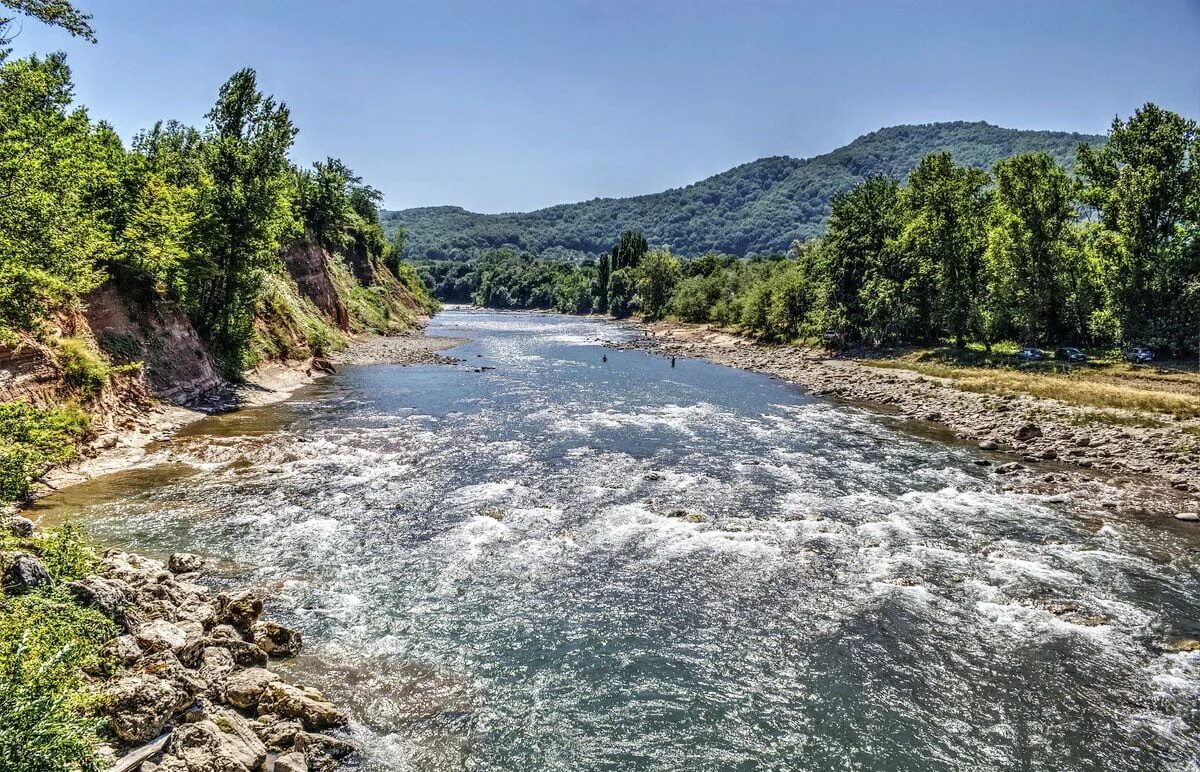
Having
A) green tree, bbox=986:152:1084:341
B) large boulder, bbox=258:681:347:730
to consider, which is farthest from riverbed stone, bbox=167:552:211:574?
green tree, bbox=986:152:1084:341

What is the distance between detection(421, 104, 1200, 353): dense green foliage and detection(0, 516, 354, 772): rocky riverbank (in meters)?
66.4

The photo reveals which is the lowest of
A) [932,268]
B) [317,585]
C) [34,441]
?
[317,585]

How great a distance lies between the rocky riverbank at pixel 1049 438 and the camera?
86.2 ft

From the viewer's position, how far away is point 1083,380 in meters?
48.0

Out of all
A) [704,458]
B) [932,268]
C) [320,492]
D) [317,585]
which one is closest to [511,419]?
[704,458]

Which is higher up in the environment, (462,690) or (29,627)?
(29,627)

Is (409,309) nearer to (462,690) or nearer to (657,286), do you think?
(657,286)

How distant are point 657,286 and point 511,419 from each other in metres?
118

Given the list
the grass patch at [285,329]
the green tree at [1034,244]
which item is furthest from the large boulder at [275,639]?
the green tree at [1034,244]

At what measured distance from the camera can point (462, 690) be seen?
12.4 metres

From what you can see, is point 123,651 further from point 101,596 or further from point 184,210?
point 184,210

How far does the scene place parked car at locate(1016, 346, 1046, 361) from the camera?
5873 centimetres

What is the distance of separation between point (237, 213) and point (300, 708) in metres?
38.4

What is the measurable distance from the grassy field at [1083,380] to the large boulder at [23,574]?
4436 centimetres
